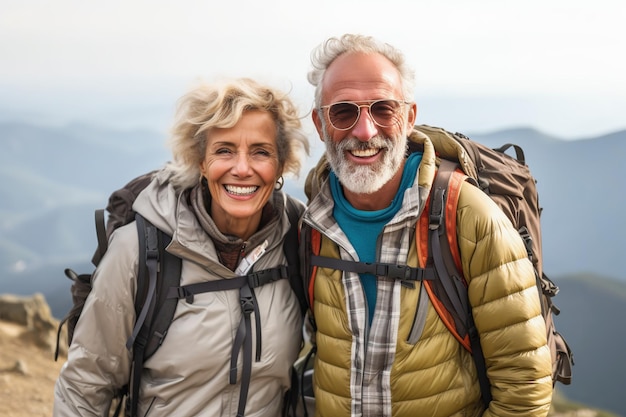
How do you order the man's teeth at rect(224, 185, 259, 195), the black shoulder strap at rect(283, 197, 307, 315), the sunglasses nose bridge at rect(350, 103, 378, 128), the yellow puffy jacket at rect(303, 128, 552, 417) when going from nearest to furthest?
the yellow puffy jacket at rect(303, 128, 552, 417)
the sunglasses nose bridge at rect(350, 103, 378, 128)
the man's teeth at rect(224, 185, 259, 195)
the black shoulder strap at rect(283, 197, 307, 315)

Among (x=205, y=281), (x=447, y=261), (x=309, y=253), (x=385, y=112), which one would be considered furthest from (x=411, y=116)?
(x=205, y=281)

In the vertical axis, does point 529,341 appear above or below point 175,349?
above

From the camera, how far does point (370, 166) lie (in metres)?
3.41

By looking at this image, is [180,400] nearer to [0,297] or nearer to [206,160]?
[206,160]

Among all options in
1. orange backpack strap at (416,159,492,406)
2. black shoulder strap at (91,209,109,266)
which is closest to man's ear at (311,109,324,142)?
orange backpack strap at (416,159,492,406)

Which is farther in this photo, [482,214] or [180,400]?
[180,400]

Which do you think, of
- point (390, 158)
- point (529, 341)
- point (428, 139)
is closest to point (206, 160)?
point (390, 158)

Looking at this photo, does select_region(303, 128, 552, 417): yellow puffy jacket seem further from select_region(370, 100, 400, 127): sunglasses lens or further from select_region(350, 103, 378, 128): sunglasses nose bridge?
select_region(350, 103, 378, 128): sunglasses nose bridge

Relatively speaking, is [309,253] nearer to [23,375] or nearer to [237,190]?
[237,190]

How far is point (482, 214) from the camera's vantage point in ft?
10.0

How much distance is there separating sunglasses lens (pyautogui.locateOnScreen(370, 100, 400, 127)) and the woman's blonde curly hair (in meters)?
0.61

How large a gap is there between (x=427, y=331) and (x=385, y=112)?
139 centimetres

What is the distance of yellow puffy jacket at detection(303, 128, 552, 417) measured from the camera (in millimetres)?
3039

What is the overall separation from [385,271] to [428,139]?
92 centimetres
